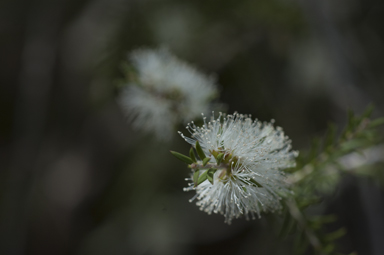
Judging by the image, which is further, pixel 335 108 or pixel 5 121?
pixel 5 121

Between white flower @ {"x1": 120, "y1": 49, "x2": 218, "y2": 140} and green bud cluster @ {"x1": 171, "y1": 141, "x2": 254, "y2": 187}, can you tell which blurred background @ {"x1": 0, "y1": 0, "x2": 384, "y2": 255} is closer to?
white flower @ {"x1": 120, "y1": 49, "x2": 218, "y2": 140}

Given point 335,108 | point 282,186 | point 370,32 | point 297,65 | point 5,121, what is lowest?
point 282,186

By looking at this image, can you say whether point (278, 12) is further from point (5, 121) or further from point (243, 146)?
point (5, 121)

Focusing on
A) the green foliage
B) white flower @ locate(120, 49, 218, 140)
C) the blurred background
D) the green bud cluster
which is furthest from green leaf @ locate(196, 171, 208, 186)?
the blurred background

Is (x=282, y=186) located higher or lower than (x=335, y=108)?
lower

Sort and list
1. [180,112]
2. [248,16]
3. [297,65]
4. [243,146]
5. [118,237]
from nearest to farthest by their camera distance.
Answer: [243,146] < [180,112] < [248,16] < [297,65] < [118,237]

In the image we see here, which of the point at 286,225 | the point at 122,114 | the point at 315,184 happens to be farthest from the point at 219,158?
the point at 122,114

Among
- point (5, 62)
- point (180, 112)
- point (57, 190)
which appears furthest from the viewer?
point (57, 190)

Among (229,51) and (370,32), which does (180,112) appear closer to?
(229,51)

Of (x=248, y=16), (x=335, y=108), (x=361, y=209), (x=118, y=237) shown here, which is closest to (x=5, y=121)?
(x=118, y=237)

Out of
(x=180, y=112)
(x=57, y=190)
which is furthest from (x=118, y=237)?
(x=180, y=112)
